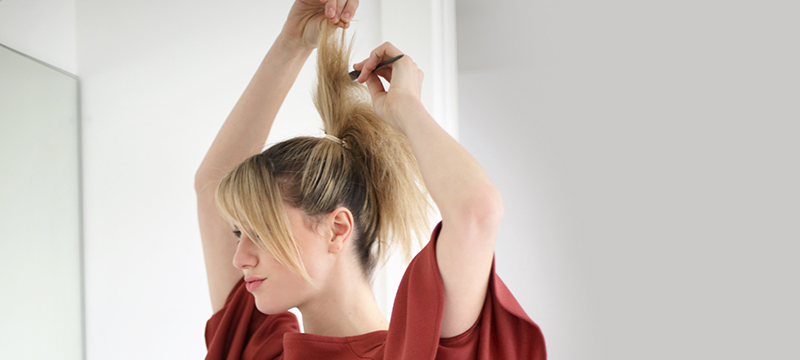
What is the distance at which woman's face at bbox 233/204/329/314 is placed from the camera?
0.62 meters

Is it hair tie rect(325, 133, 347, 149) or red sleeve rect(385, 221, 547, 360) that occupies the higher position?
hair tie rect(325, 133, 347, 149)

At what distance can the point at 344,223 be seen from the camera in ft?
2.12

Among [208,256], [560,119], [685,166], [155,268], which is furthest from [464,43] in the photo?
[155,268]

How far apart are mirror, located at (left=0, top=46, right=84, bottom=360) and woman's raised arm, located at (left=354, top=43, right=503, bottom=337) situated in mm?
921

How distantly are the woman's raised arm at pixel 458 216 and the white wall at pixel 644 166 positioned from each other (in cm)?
30

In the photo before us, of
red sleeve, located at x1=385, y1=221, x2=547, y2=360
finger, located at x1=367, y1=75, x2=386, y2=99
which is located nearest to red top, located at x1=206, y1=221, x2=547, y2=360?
red sleeve, located at x1=385, y1=221, x2=547, y2=360

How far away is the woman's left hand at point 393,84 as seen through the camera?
55cm

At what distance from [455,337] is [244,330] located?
1.38ft

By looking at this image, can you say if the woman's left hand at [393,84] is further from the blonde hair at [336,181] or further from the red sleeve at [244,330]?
the red sleeve at [244,330]

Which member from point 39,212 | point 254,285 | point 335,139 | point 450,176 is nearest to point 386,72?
point 335,139

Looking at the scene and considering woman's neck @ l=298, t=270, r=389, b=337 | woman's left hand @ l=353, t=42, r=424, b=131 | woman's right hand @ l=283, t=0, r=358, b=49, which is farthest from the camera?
woman's right hand @ l=283, t=0, r=358, b=49

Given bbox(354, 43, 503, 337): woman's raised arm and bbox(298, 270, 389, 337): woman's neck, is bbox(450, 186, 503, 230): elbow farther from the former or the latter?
bbox(298, 270, 389, 337): woman's neck

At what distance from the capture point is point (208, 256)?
2.64ft

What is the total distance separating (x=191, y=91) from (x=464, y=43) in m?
0.68
